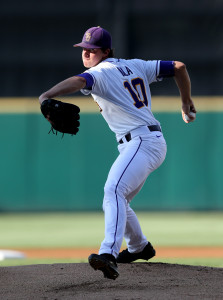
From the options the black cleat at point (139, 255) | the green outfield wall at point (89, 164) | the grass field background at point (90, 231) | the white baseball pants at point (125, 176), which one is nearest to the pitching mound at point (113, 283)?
the black cleat at point (139, 255)

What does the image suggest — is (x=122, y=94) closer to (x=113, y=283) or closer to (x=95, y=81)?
(x=95, y=81)

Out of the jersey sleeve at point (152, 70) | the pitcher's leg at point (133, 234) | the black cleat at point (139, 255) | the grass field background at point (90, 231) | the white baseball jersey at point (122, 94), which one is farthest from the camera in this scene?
the grass field background at point (90, 231)

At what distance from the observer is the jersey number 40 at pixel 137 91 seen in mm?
3799

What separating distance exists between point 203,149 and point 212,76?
2388 mm

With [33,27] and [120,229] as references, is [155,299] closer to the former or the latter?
[120,229]

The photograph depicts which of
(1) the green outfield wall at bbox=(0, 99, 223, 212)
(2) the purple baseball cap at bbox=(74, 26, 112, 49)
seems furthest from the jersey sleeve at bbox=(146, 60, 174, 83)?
(1) the green outfield wall at bbox=(0, 99, 223, 212)

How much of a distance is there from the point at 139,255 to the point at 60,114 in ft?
4.05

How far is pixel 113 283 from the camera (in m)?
3.73

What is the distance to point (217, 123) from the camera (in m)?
11.1

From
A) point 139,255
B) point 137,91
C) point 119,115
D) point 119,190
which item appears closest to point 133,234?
point 139,255

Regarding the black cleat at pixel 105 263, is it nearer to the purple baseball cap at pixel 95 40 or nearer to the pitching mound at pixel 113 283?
the pitching mound at pixel 113 283

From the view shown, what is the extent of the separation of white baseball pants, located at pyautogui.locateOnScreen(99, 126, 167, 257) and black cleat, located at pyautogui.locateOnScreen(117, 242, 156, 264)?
63cm

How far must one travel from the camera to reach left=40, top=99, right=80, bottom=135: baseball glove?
11.2 feet

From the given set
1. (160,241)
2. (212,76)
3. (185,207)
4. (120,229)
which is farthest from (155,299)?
(212,76)
